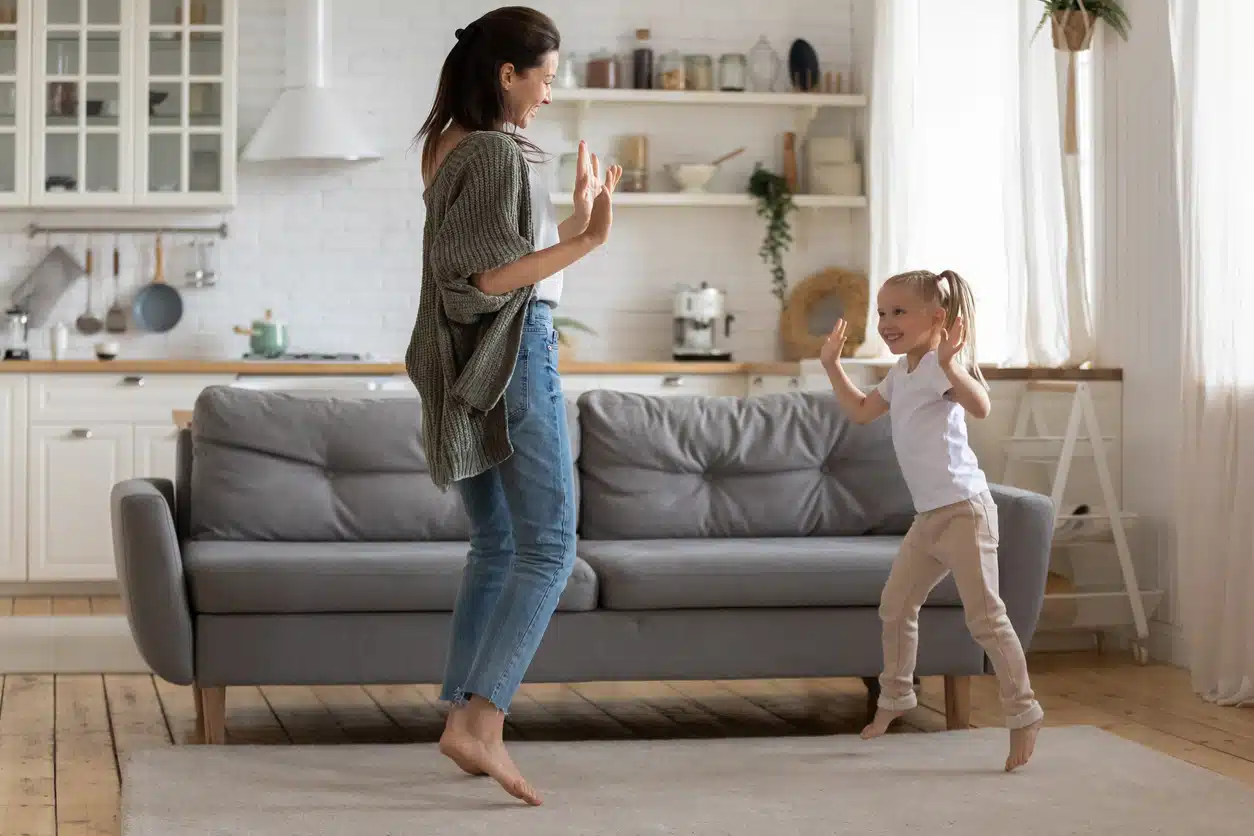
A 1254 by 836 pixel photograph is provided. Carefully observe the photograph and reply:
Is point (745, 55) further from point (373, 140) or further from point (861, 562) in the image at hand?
point (861, 562)

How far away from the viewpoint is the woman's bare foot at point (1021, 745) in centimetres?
298

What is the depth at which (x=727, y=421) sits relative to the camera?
3.96 m

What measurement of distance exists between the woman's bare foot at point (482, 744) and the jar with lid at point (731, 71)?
15.4ft

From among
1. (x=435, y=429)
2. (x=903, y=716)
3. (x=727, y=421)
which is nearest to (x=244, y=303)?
(x=727, y=421)

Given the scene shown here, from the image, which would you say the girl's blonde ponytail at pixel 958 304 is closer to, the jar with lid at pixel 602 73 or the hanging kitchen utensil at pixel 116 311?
the jar with lid at pixel 602 73

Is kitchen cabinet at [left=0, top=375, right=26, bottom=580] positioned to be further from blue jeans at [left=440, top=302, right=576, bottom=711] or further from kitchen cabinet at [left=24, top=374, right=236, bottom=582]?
blue jeans at [left=440, top=302, right=576, bottom=711]

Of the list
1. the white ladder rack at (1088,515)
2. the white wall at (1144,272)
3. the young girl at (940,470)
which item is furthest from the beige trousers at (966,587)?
the white wall at (1144,272)

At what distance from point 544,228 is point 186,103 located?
4.18 m

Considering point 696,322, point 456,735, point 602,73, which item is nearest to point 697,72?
point 602,73

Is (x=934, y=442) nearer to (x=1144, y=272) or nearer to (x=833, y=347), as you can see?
(x=833, y=347)

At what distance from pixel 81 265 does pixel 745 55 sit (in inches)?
117

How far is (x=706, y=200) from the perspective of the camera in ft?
22.3

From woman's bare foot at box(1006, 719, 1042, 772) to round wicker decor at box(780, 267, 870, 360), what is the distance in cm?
391

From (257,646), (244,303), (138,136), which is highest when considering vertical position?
(138,136)
